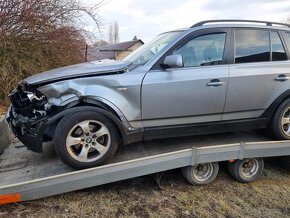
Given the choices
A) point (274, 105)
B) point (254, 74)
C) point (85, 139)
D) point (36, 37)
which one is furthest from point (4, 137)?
point (36, 37)

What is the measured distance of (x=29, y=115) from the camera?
3916mm

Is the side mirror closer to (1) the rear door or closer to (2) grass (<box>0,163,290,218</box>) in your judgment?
(1) the rear door

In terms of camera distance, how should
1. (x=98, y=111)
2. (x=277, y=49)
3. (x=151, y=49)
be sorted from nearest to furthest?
(x=98, y=111), (x=151, y=49), (x=277, y=49)

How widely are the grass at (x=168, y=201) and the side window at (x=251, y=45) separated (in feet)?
5.55

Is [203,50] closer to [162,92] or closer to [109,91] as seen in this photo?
[162,92]

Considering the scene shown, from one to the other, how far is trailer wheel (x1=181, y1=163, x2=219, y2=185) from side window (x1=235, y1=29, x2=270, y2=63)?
1450mm

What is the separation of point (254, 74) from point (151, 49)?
4.65 feet

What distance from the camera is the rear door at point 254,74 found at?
4.30 m

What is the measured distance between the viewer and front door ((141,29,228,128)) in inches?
157

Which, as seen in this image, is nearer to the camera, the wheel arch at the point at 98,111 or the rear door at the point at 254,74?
the wheel arch at the point at 98,111

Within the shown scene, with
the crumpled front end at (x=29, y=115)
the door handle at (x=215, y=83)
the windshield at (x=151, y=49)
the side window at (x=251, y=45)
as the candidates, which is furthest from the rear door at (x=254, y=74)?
the crumpled front end at (x=29, y=115)

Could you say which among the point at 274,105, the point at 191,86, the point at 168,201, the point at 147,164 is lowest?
the point at 168,201

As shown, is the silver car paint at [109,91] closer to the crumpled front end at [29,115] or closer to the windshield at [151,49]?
the crumpled front end at [29,115]

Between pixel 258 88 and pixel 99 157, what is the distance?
2.29 m
